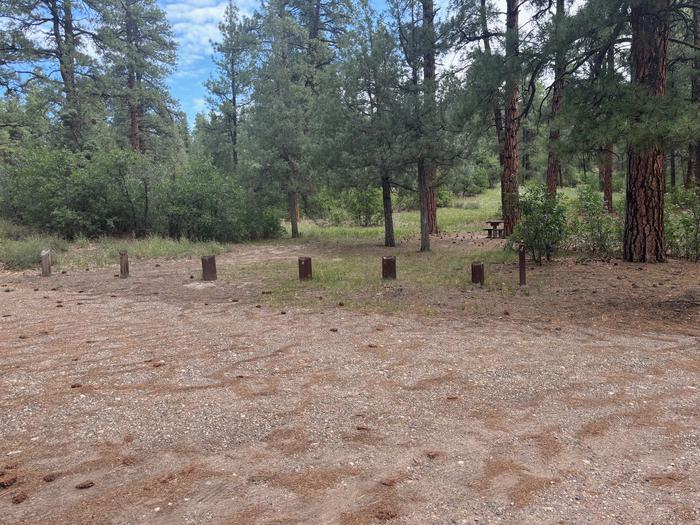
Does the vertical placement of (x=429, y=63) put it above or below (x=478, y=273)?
above

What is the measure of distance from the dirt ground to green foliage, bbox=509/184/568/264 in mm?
3492

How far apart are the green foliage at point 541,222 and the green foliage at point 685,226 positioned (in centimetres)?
205

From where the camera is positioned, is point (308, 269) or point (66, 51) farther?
point (66, 51)

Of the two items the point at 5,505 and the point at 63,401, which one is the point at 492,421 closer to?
the point at 5,505

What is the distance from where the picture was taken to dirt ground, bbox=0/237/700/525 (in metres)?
2.37

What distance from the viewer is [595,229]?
1123 cm

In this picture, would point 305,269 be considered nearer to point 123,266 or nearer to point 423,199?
point 123,266

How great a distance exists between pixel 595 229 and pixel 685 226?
202 centimetres

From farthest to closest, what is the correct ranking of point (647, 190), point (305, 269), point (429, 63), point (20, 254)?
point (429, 63)
point (20, 254)
point (305, 269)
point (647, 190)

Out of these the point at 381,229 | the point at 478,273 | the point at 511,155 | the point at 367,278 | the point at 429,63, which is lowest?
the point at 367,278

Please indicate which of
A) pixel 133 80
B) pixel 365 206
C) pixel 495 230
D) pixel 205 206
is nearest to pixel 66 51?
pixel 133 80

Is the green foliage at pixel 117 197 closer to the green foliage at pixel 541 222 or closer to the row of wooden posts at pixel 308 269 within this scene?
the row of wooden posts at pixel 308 269

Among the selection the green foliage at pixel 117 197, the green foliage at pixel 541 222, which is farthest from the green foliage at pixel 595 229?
the green foliage at pixel 117 197

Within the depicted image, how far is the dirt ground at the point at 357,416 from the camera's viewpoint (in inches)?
93.3
